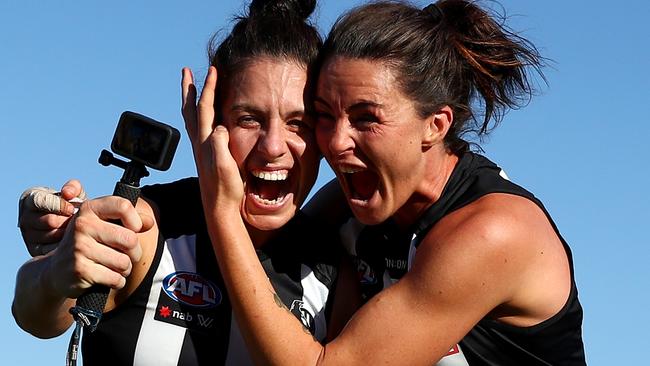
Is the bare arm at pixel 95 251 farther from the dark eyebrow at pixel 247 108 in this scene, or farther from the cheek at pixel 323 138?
the cheek at pixel 323 138

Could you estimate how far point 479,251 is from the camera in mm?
5887

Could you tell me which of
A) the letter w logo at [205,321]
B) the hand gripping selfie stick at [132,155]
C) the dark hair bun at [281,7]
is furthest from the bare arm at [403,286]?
the dark hair bun at [281,7]

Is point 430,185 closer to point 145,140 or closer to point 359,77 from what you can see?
point 359,77

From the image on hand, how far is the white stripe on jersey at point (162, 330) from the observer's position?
5.91m

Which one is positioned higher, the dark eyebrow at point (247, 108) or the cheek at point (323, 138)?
the dark eyebrow at point (247, 108)

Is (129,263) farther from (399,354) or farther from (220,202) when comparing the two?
(399,354)

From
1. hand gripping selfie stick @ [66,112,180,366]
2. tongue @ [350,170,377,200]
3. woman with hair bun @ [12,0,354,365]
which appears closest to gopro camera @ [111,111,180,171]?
hand gripping selfie stick @ [66,112,180,366]

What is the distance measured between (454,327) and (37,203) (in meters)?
2.02

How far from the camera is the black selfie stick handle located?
526 cm

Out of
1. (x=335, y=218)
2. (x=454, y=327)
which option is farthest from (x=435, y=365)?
(x=335, y=218)

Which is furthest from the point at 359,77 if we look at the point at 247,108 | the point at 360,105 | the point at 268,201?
the point at 268,201

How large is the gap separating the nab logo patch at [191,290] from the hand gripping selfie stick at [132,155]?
2.48 ft

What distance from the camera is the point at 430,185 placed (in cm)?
639

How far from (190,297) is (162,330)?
219 mm
